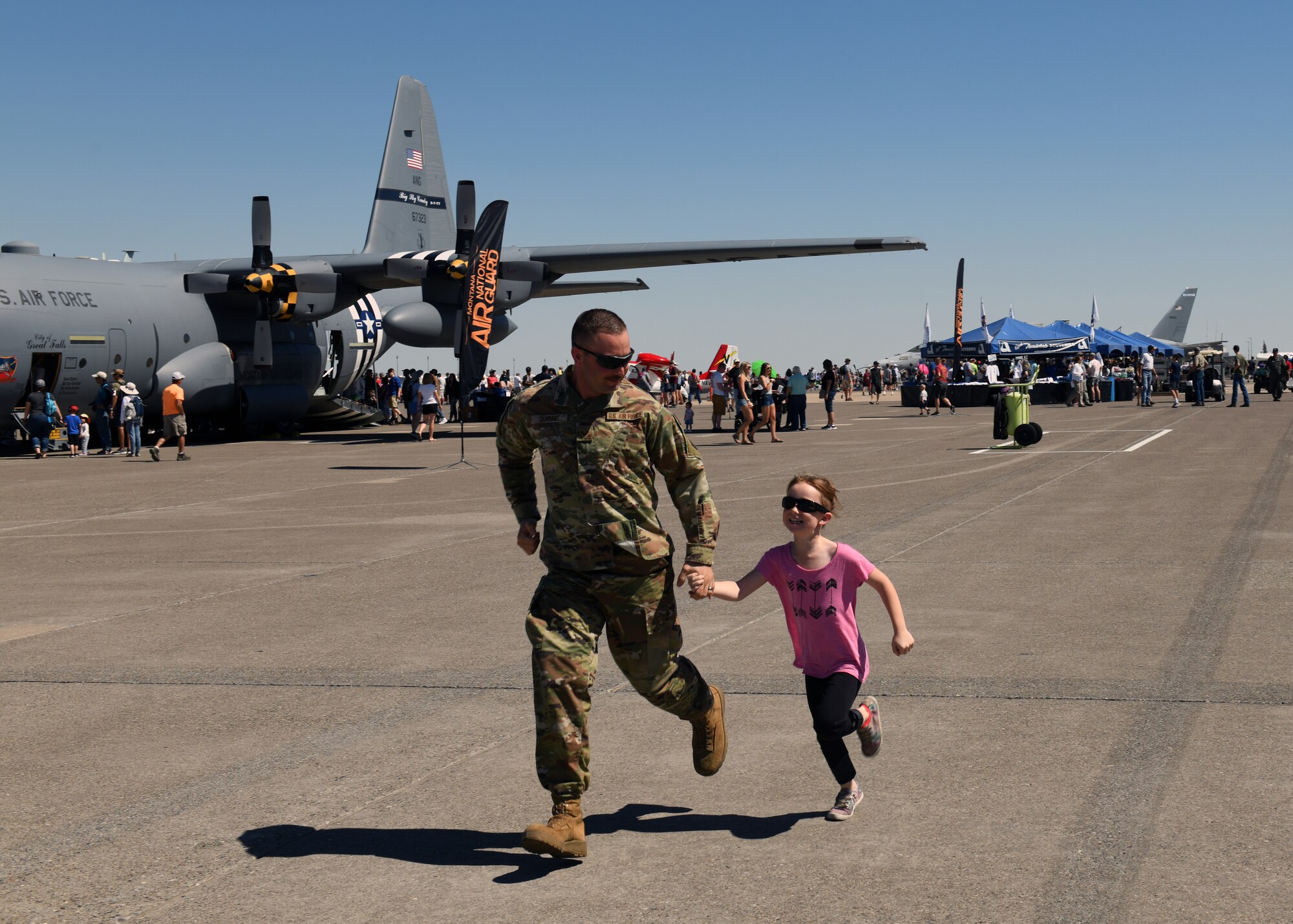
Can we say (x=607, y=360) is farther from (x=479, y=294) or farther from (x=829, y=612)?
(x=479, y=294)

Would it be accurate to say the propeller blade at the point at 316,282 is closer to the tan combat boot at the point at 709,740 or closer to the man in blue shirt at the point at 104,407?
the man in blue shirt at the point at 104,407


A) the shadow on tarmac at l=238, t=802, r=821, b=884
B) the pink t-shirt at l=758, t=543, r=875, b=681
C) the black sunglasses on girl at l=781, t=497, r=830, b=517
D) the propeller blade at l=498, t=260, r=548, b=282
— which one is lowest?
the shadow on tarmac at l=238, t=802, r=821, b=884

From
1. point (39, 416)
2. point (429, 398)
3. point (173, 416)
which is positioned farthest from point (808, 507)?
point (429, 398)

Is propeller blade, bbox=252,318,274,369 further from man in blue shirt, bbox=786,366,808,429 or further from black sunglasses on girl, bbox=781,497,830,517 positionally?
black sunglasses on girl, bbox=781,497,830,517

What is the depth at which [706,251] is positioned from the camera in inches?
1160

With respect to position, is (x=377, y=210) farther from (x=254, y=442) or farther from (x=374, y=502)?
(x=374, y=502)

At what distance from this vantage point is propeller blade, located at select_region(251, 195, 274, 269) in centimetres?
2853

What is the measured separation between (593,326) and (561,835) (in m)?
1.72

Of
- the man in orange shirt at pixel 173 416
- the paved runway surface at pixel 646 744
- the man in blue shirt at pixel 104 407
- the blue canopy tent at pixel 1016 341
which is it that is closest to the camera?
the paved runway surface at pixel 646 744

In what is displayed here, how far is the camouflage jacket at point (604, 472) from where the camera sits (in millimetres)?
Answer: 4480

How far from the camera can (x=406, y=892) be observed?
3.92 m

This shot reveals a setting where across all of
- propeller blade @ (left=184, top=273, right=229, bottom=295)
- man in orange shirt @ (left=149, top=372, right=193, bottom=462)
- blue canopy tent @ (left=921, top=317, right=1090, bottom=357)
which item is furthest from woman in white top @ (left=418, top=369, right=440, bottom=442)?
blue canopy tent @ (left=921, top=317, right=1090, bottom=357)

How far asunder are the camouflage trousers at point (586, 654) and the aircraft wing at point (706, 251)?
25.4 m

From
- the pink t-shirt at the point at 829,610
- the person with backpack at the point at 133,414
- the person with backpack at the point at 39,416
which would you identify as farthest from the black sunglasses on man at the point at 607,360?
the person with backpack at the point at 39,416
